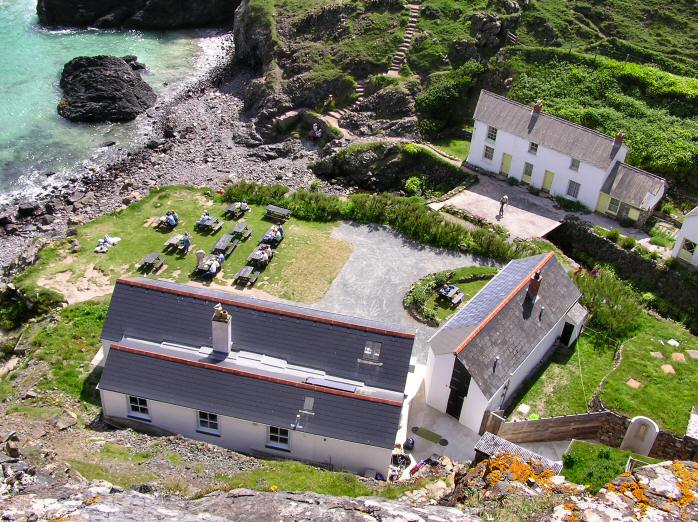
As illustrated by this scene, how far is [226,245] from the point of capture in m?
44.5

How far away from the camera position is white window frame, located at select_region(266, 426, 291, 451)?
30312 millimetres

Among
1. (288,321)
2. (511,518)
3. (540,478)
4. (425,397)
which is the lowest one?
(425,397)

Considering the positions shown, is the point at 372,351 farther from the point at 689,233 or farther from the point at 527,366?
the point at 689,233

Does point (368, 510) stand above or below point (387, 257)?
above

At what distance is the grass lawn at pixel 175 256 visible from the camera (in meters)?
42.3

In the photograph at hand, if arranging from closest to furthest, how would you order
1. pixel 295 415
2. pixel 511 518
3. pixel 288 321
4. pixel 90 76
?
pixel 511 518 → pixel 295 415 → pixel 288 321 → pixel 90 76

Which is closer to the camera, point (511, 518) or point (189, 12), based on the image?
point (511, 518)

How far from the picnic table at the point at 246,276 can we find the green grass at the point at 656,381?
20659 millimetres

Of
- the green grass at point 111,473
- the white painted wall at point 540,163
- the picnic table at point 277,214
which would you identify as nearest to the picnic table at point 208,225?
the picnic table at point 277,214

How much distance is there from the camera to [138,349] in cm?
3164

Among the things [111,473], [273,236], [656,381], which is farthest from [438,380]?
[273,236]

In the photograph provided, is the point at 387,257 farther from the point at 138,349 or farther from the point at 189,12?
the point at 189,12

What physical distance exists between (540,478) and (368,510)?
192 inches

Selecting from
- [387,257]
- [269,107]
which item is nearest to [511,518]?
[387,257]
